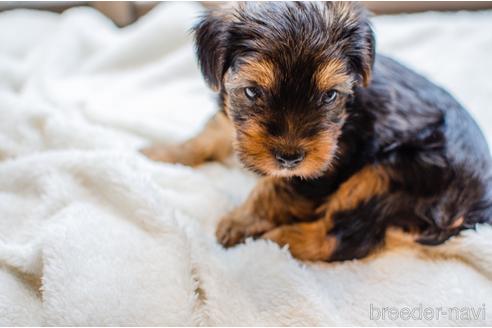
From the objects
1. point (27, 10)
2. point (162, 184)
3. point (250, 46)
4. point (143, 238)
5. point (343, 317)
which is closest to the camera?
point (250, 46)

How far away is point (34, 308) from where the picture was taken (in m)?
1.36

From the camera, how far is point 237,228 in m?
1.69

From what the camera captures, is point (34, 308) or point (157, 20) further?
point (157, 20)

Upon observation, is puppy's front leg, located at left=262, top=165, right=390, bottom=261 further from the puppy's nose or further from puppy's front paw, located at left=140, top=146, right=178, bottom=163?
puppy's front paw, located at left=140, top=146, right=178, bottom=163

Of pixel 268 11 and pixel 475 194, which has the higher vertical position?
pixel 268 11

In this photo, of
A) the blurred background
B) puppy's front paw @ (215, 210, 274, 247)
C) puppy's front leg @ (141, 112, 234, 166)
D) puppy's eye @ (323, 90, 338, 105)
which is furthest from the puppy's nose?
the blurred background

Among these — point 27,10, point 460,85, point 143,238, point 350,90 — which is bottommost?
point 27,10

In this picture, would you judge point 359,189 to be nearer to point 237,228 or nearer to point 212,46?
point 237,228

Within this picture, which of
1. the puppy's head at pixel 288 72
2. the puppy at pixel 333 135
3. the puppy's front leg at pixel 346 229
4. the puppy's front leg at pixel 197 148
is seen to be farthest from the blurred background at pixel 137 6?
the puppy's front leg at pixel 346 229

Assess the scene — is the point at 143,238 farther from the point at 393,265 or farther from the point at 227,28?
the point at 393,265

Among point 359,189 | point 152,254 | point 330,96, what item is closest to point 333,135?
point 330,96

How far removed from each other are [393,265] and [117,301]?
2.96ft

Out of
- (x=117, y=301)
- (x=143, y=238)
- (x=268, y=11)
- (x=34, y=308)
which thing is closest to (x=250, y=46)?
(x=268, y=11)

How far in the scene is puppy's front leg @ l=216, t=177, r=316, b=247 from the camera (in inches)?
65.9
